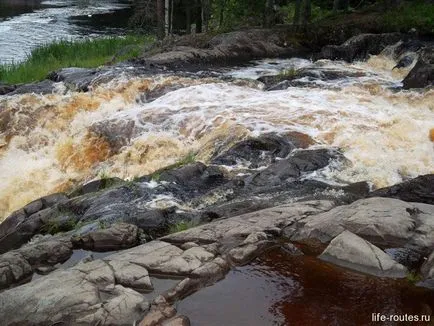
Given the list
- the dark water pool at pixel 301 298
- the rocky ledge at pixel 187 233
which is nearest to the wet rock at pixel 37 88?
the rocky ledge at pixel 187 233

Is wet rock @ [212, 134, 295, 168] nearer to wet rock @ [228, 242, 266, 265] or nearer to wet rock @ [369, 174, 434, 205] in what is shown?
wet rock @ [369, 174, 434, 205]

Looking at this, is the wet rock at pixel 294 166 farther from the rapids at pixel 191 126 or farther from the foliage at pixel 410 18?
the foliage at pixel 410 18

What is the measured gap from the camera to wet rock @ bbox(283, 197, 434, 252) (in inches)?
249

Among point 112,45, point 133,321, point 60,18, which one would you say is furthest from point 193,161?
point 60,18

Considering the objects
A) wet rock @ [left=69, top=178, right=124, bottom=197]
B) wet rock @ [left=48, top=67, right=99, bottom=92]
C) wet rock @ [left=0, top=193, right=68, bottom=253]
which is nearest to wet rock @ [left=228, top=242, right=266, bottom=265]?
wet rock @ [left=0, top=193, right=68, bottom=253]

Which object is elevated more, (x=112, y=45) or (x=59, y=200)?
(x=112, y=45)

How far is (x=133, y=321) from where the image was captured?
505cm

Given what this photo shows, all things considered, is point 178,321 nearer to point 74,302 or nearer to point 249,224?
point 74,302

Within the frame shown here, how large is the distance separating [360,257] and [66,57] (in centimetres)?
1887

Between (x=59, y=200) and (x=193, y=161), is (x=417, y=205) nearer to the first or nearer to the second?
(x=193, y=161)

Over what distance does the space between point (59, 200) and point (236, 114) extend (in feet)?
16.3

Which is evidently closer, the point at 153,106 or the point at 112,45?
the point at 153,106

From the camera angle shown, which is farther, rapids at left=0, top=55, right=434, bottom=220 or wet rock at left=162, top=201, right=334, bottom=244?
rapids at left=0, top=55, right=434, bottom=220

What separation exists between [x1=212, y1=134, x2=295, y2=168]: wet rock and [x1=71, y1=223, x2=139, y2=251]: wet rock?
3542 millimetres
